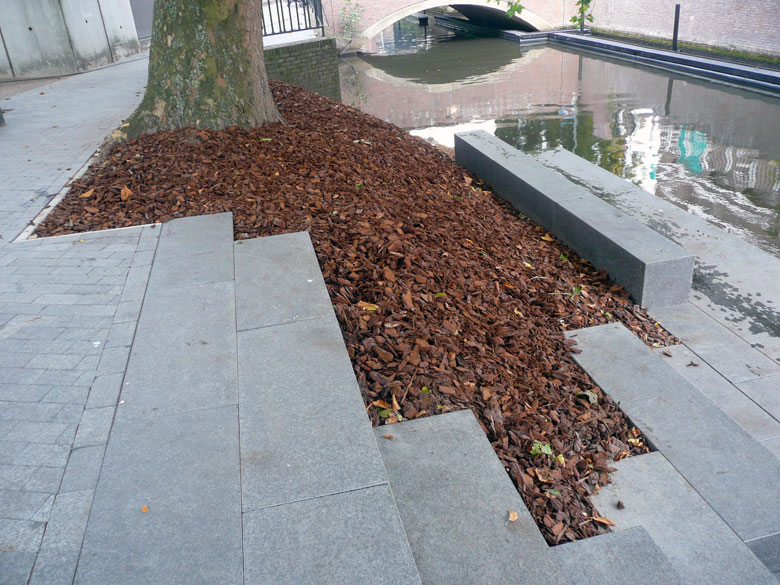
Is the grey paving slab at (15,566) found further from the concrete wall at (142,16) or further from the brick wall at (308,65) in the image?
the concrete wall at (142,16)

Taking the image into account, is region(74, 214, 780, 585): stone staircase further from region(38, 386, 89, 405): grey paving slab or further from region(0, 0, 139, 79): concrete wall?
region(0, 0, 139, 79): concrete wall

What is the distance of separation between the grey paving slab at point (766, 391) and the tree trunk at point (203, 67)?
566cm

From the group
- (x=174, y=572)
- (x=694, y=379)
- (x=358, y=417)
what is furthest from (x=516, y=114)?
(x=174, y=572)

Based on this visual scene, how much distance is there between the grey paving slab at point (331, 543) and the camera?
216 centimetres

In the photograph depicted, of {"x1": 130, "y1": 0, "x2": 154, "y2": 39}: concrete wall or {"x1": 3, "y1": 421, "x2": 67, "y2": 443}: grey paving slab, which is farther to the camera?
{"x1": 130, "y1": 0, "x2": 154, "y2": 39}: concrete wall

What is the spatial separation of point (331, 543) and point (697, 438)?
2.26 m

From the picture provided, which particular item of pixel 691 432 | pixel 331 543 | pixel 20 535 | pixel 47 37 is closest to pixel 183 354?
pixel 20 535

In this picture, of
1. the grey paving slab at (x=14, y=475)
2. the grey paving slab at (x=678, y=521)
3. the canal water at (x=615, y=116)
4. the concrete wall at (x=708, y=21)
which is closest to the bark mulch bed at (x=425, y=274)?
the grey paving slab at (x=678, y=521)

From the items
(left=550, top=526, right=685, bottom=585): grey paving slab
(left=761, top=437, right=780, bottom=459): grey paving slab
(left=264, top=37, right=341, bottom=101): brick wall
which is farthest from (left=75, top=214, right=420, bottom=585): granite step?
(left=264, top=37, right=341, bottom=101): brick wall

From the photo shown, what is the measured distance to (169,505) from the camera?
2.46 m

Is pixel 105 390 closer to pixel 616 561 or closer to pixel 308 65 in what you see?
pixel 616 561

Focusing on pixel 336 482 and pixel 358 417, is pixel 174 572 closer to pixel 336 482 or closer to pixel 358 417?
pixel 336 482

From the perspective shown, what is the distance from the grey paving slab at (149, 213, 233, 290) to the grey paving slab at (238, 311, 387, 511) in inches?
37.3

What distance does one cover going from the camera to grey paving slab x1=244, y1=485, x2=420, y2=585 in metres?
2.16
